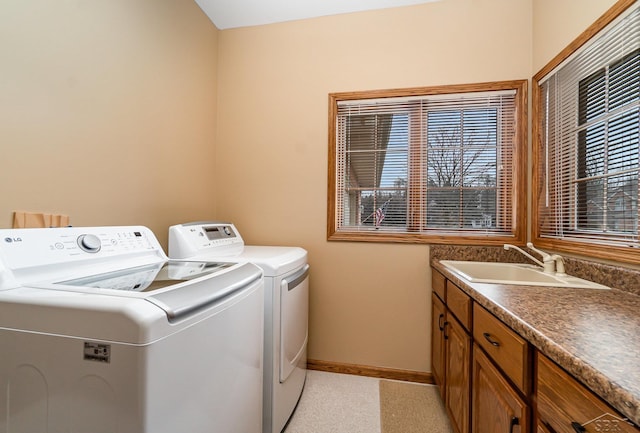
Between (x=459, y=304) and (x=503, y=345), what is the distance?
478mm

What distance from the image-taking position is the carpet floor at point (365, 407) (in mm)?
1582

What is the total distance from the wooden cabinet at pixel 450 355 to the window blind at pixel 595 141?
78 cm

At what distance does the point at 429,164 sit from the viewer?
2117mm

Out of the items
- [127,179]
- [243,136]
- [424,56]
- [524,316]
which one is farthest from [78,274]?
[424,56]

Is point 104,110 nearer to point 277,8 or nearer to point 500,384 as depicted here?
point 277,8

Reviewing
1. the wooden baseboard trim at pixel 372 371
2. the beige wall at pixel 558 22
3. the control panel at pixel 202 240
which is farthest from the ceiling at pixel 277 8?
the wooden baseboard trim at pixel 372 371

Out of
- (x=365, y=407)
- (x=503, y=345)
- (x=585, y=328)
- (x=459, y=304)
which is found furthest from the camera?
(x=365, y=407)

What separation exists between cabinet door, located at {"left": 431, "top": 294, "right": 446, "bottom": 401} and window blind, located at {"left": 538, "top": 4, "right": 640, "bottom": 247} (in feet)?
2.70

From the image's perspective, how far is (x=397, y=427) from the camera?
1.58 meters

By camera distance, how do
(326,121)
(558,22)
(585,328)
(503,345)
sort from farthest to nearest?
(326,121) → (558,22) → (503,345) → (585,328)

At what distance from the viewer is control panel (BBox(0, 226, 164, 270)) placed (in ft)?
2.82

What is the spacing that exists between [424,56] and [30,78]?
2.29m

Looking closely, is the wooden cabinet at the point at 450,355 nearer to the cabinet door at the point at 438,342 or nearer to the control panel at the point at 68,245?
the cabinet door at the point at 438,342

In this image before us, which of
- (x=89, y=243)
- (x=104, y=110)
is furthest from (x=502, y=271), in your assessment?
(x=104, y=110)
